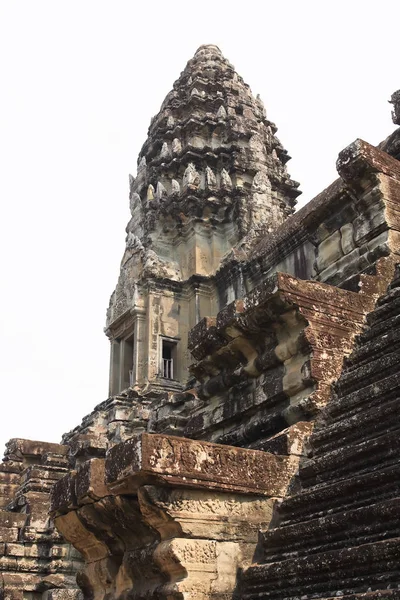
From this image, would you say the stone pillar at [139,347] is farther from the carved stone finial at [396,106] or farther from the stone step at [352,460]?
the stone step at [352,460]

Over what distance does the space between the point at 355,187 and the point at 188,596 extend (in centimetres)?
522

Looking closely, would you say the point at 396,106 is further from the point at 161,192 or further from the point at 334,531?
the point at 161,192

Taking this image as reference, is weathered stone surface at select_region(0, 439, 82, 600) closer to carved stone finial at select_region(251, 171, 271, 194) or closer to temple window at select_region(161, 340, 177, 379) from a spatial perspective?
temple window at select_region(161, 340, 177, 379)

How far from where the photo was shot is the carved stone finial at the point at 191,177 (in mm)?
21484

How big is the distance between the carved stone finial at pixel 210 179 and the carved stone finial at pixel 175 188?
94 cm

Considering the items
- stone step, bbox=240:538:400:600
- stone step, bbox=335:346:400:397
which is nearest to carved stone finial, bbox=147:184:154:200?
stone step, bbox=335:346:400:397

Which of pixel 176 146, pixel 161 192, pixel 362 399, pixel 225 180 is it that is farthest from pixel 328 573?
pixel 176 146

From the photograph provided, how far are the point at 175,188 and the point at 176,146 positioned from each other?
193 centimetres

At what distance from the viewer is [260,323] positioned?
6.77 meters

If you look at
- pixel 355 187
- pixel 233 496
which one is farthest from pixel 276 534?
pixel 355 187

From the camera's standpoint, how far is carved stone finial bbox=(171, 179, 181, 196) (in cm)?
2148

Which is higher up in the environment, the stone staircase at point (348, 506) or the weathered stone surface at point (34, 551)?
the weathered stone surface at point (34, 551)

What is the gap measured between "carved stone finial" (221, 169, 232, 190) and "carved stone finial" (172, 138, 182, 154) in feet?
6.01

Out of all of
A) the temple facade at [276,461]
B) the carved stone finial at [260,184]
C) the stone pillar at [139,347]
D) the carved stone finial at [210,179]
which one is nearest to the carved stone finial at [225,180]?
the carved stone finial at [210,179]
